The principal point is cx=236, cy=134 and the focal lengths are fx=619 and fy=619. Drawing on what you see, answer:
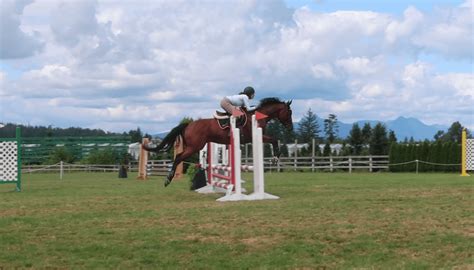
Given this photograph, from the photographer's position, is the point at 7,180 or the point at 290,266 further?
the point at 7,180

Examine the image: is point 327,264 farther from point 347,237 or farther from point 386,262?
point 347,237

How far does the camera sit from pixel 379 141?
38156 mm

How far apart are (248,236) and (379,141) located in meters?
32.8

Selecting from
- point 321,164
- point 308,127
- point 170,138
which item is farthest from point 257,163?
point 308,127

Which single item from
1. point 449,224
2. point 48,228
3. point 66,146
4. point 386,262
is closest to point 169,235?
point 48,228

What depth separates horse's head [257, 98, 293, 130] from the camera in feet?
40.7

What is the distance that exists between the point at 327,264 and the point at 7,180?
11.8 meters

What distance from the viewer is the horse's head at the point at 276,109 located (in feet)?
40.7

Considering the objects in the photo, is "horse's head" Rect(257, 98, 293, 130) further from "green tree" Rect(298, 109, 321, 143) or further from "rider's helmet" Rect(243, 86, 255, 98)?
"green tree" Rect(298, 109, 321, 143)

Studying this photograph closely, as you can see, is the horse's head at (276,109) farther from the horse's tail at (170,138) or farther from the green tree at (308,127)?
the green tree at (308,127)

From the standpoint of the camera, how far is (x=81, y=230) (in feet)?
23.4

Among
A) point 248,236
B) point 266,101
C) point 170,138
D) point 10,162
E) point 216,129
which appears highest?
point 266,101

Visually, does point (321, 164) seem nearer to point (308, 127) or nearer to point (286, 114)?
point (286, 114)

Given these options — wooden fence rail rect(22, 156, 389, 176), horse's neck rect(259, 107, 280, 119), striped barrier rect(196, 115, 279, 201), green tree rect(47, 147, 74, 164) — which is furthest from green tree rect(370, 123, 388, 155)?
striped barrier rect(196, 115, 279, 201)
